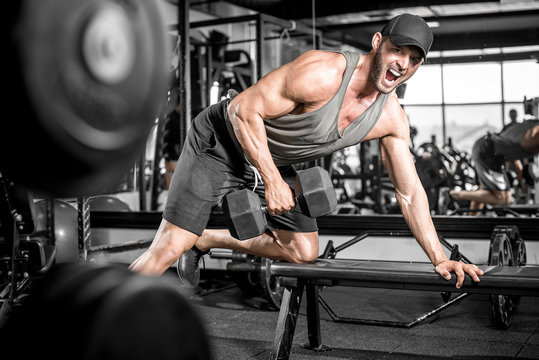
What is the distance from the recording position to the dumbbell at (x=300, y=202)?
2.25 meters

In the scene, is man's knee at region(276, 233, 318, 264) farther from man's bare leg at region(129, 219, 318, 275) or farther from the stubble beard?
the stubble beard

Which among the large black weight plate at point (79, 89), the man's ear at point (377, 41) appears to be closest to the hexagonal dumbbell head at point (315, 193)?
the man's ear at point (377, 41)

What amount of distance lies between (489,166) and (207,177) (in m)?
3.63

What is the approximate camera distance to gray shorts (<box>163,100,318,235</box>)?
246 centimetres

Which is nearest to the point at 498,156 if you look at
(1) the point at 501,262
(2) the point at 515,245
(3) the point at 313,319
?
(2) the point at 515,245

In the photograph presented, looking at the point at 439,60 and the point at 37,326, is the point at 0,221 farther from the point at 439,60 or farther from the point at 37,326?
the point at 439,60

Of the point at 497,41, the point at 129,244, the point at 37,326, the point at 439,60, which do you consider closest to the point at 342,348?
the point at 129,244

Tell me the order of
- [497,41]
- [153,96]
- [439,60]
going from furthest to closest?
[497,41]
[439,60]
[153,96]

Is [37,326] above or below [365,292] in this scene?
above

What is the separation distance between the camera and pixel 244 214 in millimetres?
2254

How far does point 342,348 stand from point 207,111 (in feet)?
4.07

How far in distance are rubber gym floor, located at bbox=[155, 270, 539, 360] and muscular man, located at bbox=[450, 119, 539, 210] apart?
1302 millimetres

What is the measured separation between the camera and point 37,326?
0.83m

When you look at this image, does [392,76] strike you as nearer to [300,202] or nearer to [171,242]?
[300,202]
